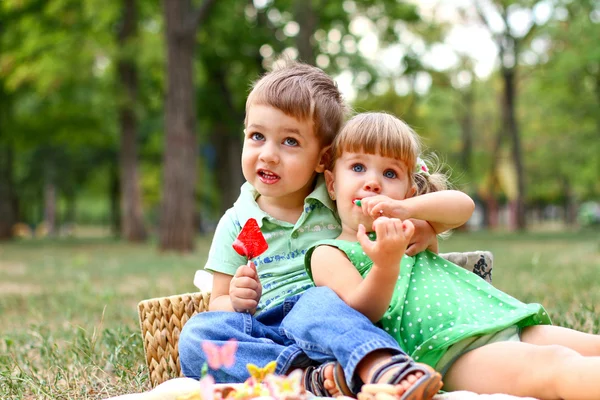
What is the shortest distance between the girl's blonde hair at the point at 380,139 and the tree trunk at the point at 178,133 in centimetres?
884

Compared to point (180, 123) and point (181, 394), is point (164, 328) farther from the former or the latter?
point (180, 123)

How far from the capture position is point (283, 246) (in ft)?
8.90

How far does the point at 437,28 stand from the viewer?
22.9 m

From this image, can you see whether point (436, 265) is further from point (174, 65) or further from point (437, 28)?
point (437, 28)

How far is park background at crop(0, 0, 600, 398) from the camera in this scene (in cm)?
413

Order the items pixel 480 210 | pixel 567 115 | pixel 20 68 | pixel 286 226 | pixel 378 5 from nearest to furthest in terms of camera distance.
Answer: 1. pixel 286 226
2. pixel 20 68
3. pixel 378 5
4. pixel 567 115
5. pixel 480 210

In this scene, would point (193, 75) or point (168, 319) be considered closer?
point (168, 319)

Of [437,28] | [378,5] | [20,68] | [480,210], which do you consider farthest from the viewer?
[480,210]

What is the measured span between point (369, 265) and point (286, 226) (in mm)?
466

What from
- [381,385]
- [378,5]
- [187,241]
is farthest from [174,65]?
[381,385]

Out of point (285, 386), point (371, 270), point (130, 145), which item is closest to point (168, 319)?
point (371, 270)

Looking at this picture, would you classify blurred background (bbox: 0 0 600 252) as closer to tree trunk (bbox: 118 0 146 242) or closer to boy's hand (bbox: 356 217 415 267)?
tree trunk (bbox: 118 0 146 242)

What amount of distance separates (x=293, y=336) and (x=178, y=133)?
30.3ft

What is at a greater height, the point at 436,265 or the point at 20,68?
the point at 20,68
